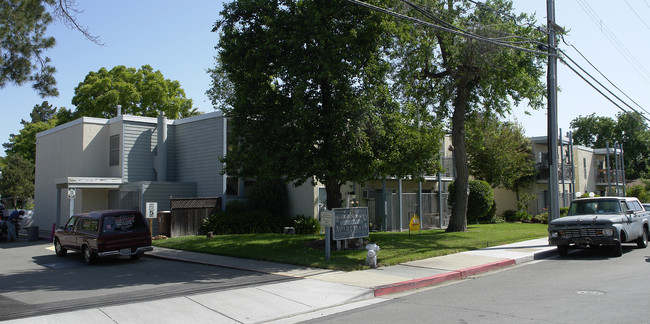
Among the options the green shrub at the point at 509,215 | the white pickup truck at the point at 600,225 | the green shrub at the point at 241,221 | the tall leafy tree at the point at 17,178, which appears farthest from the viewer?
the tall leafy tree at the point at 17,178

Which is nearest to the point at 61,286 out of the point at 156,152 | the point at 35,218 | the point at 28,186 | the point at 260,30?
the point at 260,30

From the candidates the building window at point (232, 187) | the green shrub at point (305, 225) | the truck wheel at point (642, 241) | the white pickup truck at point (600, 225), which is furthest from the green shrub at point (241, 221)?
the truck wheel at point (642, 241)

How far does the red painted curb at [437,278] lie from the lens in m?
10.2

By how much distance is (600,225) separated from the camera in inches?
546

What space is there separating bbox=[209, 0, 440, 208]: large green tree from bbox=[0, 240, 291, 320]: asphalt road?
12.0 feet

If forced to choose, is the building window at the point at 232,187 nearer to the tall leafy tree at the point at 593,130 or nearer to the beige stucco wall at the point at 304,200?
the beige stucco wall at the point at 304,200

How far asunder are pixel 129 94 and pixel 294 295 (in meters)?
37.3

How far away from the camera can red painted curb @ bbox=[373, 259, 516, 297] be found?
10.2m

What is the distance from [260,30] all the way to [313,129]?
368 centimetres

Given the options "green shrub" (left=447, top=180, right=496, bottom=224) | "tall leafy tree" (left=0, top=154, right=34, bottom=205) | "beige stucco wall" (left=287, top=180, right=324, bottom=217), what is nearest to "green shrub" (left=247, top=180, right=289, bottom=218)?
"beige stucco wall" (left=287, top=180, right=324, bottom=217)

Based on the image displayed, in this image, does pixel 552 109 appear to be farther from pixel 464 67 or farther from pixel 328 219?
pixel 328 219

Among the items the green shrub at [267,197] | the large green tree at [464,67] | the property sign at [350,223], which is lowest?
the property sign at [350,223]

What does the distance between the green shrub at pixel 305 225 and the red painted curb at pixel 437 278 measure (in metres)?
10.4

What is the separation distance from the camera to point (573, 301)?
27.5 ft
